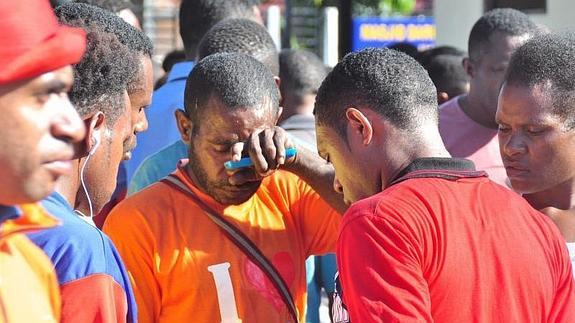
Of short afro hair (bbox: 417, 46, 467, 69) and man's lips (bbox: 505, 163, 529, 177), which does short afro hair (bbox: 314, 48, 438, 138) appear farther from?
short afro hair (bbox: 417, 46, 467, 69)

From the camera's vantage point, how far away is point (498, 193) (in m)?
2.82

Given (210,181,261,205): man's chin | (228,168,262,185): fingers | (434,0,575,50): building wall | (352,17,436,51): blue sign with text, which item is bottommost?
(352,17,436,51): blue sign with text

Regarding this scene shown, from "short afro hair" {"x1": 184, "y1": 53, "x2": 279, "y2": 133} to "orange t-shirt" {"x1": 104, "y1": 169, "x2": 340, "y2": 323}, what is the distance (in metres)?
0.28

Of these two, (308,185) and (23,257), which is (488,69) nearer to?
(308,185)

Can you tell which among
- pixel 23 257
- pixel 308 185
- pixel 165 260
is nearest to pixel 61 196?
pixel 23 257

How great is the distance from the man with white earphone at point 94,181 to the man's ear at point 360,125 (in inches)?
24.9

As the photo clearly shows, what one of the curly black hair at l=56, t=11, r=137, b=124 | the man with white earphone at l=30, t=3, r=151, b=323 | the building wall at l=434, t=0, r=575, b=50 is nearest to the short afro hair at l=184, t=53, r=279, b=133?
the man with white earphone at l=30, t=3, r=151, b=323

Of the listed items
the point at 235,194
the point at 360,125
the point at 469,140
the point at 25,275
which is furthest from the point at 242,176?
the point at 469,140

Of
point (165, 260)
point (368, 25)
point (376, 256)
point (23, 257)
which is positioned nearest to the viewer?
point (23, 257)

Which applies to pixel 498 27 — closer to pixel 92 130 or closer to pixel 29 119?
pixel 92 130

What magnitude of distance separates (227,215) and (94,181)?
0.72 metres

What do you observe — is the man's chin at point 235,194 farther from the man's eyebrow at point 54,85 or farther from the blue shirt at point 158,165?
the man's eyebrow at point 54,85

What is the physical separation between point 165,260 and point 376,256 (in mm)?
963

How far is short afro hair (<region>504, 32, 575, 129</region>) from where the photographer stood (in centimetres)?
342
